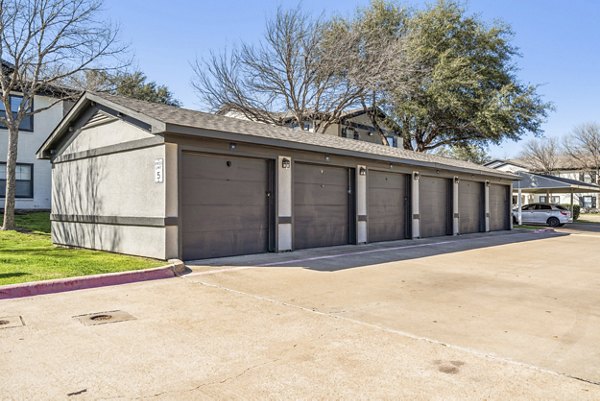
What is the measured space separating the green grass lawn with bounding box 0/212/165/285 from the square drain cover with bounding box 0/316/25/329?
1.77 meters

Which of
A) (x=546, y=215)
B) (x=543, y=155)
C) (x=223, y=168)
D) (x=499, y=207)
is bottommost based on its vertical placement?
(x=546, y=215)

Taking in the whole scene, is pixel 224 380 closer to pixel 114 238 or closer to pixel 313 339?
pixel 313 339

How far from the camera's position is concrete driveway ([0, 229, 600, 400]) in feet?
11.9

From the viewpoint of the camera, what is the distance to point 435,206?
18.2 m

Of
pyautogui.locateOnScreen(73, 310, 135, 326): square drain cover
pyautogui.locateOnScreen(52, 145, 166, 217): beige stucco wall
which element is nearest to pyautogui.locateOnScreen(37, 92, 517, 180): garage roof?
pyautogui.locateOnScreen(52, 145, 166, 217): beige stucco wall

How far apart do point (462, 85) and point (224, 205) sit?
2129 centimetres

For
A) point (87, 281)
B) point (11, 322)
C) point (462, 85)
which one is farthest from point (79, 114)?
point (462, 85)

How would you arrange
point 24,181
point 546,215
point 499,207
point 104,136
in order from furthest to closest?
point 546,215, point 499,207, point 24,181, point 104,136

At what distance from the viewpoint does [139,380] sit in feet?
12.2

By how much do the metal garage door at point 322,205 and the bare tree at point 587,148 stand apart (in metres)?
52.7

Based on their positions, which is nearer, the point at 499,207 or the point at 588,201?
the point at 499,207

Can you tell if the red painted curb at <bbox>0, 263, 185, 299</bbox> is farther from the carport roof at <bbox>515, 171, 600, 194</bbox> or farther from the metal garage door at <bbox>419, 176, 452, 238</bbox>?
the carport roof at <bbox>515, 171, 600, 194</bbox>

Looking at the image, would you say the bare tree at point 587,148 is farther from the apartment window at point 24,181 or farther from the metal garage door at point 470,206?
the apartment window at point 24,181

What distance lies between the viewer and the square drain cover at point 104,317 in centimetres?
545
